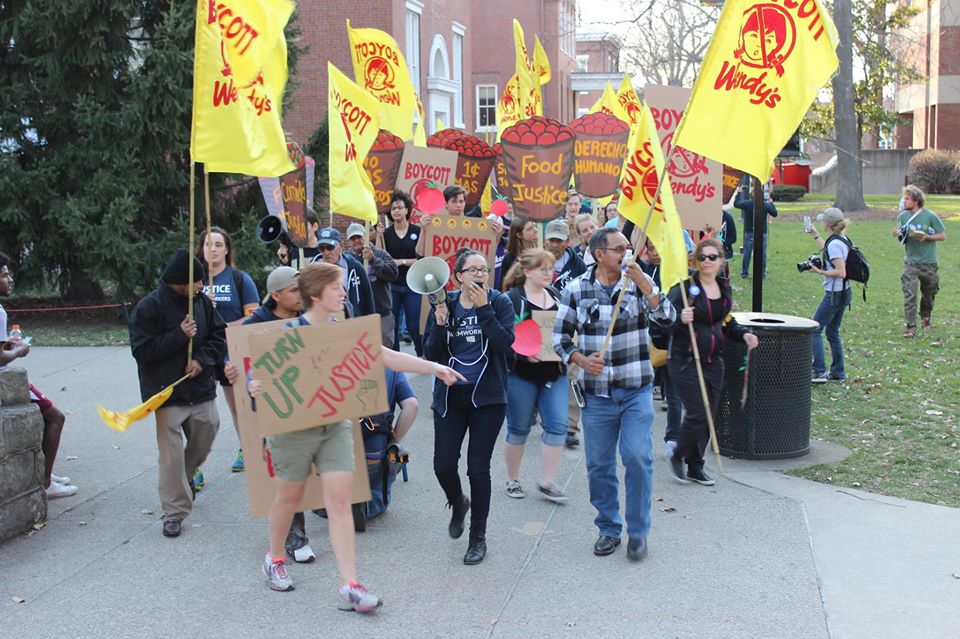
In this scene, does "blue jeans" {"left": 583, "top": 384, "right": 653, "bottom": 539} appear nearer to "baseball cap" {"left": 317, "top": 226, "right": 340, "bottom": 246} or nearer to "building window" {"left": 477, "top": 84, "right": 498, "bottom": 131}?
"baseball cap" {"left": 317, "top": 226, "right": 340, "bottom": 246}

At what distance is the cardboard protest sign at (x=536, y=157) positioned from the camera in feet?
32.0

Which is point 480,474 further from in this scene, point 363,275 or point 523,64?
point 523,64

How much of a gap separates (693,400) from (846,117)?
95.0 ft

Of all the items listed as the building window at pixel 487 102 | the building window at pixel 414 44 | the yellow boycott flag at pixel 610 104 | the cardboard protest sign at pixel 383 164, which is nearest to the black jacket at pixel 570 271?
the cardboard protest sign at pixel 383 164

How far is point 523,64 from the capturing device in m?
13.9

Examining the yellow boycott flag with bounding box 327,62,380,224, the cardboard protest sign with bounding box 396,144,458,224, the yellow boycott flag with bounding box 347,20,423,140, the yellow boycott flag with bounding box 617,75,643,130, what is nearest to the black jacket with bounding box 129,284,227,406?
the yellow boycott flag with bounding box 327,62,380,224

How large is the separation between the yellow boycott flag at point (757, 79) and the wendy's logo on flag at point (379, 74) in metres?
6.53

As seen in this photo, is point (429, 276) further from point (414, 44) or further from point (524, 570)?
point (414, 44)

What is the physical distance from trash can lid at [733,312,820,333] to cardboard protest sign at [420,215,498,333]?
2.26m

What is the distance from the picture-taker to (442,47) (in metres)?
31.0

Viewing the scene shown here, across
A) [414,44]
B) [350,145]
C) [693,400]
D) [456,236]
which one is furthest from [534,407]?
[414,44]

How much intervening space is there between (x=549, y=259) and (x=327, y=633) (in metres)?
3.02

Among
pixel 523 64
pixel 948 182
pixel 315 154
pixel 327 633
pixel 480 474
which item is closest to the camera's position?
pixel 327 633

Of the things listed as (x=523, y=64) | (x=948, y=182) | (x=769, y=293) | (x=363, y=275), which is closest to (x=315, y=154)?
(x=523, y=64)
